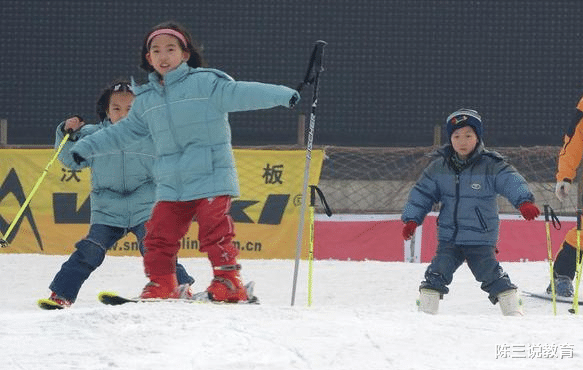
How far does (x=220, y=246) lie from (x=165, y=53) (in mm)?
918

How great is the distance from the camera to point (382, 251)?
36.1 feet

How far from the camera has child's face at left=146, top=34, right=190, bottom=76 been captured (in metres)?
5.41

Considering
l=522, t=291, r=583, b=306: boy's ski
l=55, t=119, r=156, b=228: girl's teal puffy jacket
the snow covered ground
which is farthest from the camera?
l=522, t=291, r=583, b=306: boy's ski

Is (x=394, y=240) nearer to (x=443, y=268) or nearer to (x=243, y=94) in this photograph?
(x=443, y=268)

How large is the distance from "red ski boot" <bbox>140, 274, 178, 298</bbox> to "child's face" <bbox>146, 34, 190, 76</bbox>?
0.94 metres

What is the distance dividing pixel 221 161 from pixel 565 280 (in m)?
3.12

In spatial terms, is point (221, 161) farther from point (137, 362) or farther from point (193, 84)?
point (137, 362)

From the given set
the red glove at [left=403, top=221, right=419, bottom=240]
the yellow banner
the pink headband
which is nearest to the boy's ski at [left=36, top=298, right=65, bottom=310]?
the pink headband

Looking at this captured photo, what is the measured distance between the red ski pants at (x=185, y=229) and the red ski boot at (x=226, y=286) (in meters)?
0.03

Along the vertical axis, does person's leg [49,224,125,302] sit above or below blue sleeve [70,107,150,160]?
below

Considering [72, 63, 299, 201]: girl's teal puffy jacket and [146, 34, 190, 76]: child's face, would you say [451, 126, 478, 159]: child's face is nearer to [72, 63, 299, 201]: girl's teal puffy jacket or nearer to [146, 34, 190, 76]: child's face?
[72, 63, 299, 201]: girl's teal puffy jacket

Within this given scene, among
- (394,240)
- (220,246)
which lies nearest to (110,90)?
(220,246)

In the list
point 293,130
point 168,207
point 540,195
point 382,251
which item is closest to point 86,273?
point 168,207

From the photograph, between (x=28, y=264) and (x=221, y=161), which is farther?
(x=28, y=264)
